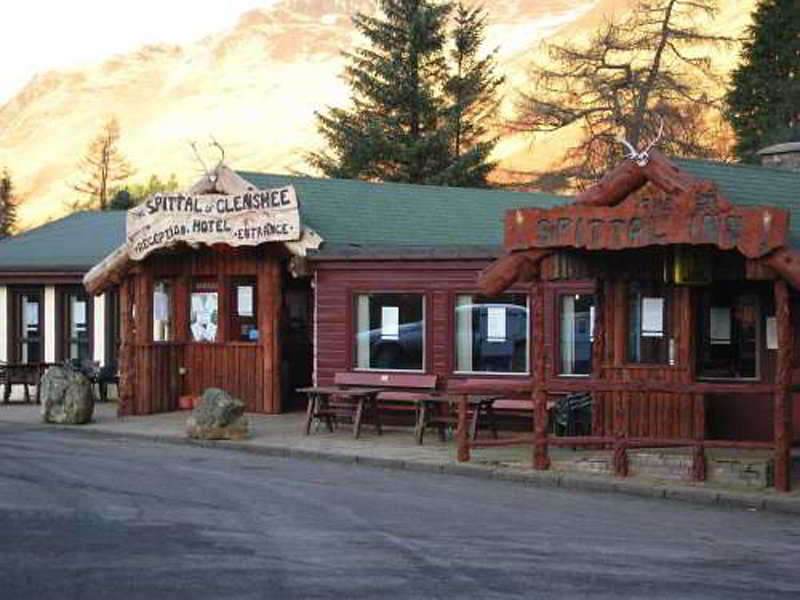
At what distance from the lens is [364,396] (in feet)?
67.0

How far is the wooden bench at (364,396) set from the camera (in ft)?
66.9

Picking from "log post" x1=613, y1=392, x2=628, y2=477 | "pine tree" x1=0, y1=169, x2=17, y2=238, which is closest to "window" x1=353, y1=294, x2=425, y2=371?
"log post" x1=613, y1=392, x2=628, y2=477

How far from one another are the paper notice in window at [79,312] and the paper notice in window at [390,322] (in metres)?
9.23

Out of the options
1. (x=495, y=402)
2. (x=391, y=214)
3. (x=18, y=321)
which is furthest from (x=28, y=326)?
(x=495, y=402)

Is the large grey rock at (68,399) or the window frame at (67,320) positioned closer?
the large grey rock at (68,399)

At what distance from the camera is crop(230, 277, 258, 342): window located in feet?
79.0

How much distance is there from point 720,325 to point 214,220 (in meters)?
9.09

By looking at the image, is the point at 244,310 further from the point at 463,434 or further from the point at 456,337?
the point at 463,434

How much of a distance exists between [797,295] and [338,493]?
601 centimetres

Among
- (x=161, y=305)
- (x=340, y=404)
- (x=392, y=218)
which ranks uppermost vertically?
(x=392, y=218)

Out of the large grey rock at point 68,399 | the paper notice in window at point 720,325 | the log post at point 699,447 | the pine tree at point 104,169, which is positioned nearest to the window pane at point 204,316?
the large grey rock at point 68,399

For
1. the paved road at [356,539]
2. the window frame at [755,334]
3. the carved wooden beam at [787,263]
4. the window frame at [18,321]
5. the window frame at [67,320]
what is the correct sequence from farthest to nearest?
1. the window frame at [18,321]
2. the window frame at [67,320]
3. the window frame at [755,334]
4. the carved wooden beam at [787,263]
5. the paved road at [356,539]

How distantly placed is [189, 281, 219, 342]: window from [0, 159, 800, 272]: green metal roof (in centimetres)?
203

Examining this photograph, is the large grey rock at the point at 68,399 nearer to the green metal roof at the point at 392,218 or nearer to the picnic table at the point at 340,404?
the picnic table at the point at 340,404
